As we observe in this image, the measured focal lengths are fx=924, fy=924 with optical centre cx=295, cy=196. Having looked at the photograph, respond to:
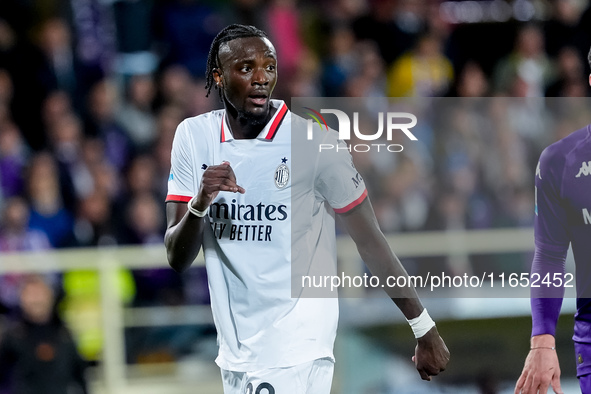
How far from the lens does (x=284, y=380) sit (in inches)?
140

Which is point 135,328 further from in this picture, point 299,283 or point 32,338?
point 299,283

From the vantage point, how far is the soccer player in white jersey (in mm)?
3580

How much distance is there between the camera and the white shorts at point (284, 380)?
356 cm

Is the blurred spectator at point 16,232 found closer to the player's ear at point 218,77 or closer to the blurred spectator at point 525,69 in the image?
the player's ear at point 218,77

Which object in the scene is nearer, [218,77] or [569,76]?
[218,77]

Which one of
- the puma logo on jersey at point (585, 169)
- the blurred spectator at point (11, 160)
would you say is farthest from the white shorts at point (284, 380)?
the blurred spectator at point (11, 160)

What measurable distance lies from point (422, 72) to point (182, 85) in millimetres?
2078

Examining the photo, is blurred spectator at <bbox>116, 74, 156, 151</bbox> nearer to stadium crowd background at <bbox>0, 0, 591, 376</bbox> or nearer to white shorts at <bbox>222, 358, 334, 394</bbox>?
stadium crowd background at <bbox>0, 0, 591, 376</bbox>

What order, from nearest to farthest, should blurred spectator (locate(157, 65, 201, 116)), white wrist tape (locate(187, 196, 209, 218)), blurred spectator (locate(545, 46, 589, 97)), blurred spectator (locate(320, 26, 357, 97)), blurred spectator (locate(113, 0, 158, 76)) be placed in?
white wrist tape (locate(187, 196, 209, 218)) < blurred spectator (locate(545, 46, 589, 97)) < blurred spectator (locate(157, 65, 201, 116)) < blurred spectator (locate(320, 26, 357, 97)) < blurred spectator (locate(113, 0, 158, 76))

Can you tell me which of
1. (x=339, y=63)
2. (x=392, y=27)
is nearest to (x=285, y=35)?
(x=339, y=63)

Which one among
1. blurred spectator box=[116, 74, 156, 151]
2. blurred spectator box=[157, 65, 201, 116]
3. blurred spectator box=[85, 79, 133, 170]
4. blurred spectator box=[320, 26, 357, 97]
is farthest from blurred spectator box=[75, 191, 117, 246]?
blurred spectator box=[320, 26, 357, 97]

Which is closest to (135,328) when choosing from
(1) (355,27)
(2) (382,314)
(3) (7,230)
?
(3) (7,230)

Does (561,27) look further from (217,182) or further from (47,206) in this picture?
(217,182)

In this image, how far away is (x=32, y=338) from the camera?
6004mm
